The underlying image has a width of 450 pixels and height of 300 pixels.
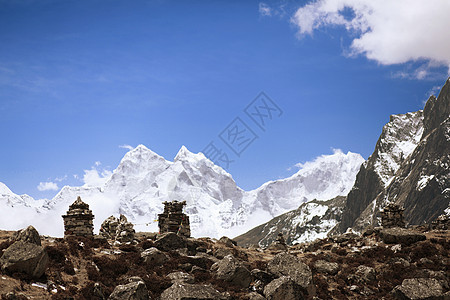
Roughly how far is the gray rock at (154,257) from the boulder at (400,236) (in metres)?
23.5

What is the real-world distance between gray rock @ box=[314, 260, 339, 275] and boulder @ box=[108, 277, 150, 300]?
59.9 feet

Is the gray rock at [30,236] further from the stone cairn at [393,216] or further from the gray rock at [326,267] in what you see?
the stone cairn at [393,216]

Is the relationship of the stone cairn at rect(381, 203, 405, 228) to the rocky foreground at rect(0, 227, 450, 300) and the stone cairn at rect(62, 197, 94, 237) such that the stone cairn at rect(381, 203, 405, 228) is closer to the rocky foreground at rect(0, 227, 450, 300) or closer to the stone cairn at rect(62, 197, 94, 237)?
the rocky foreground at rect(0, 227, 450, 300)

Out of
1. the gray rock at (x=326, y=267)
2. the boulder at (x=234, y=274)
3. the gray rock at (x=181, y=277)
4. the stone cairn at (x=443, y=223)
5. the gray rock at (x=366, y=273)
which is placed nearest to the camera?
the gray rock at (x=181, y=277)

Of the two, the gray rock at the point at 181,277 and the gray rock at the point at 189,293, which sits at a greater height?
the gray rock at the point at 181,277

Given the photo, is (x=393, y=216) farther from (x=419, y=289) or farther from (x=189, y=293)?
(x=189, y=293)

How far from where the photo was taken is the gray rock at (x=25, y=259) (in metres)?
23.8

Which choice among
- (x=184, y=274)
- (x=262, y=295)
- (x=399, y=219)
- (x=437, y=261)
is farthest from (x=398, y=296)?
(x=399, y=219)

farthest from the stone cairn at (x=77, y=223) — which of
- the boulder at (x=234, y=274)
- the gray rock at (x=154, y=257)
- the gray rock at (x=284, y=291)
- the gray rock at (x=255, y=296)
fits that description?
the gray rock at (x=284, y=291)

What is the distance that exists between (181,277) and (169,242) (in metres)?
8.24

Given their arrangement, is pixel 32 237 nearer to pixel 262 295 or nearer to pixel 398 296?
pixel 262 295

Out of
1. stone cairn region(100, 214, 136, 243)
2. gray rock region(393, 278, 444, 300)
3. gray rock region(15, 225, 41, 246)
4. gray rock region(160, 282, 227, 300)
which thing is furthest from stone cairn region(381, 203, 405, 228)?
gray rock region(15, 225, 41, 246)

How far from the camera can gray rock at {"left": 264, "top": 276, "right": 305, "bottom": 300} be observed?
90.3ft

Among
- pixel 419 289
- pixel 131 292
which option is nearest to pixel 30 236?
pixel 131 292
